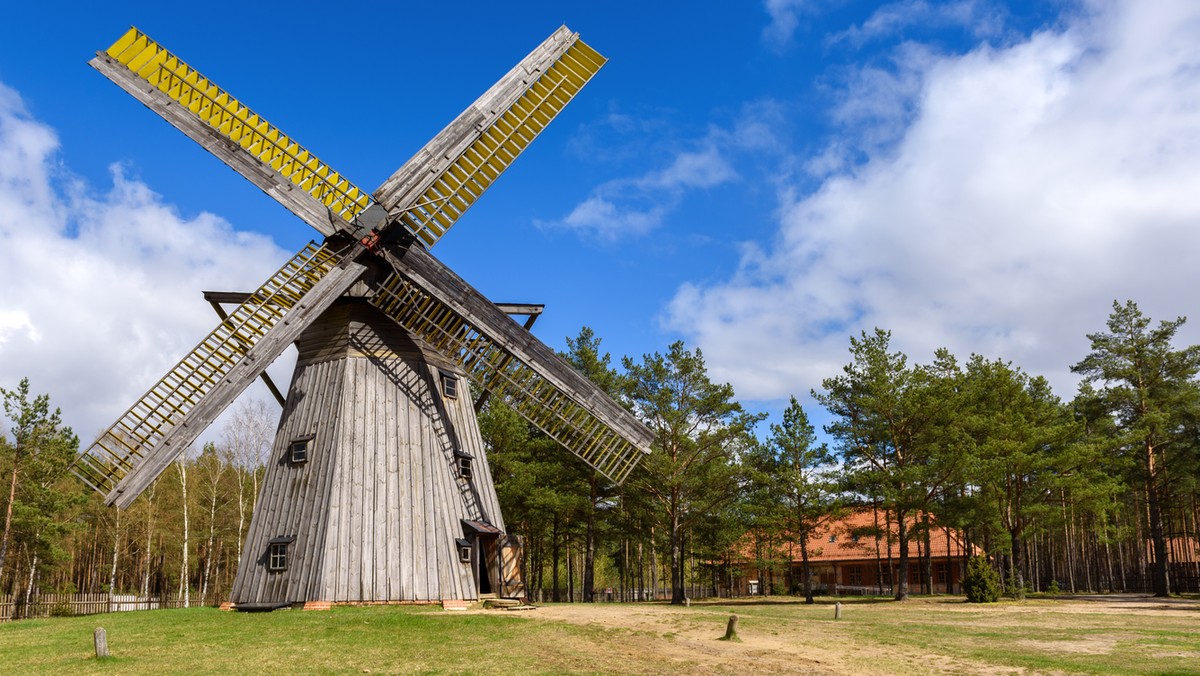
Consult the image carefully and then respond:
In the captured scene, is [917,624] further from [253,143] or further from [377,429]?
[253,143]

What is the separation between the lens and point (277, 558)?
68.3 feet

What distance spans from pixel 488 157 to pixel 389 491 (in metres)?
9.84

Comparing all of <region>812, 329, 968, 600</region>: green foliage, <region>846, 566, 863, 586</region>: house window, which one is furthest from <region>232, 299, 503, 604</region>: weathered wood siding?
<region>846, 566, 863, 586</region>: house window

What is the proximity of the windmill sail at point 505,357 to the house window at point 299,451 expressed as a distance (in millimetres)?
4168

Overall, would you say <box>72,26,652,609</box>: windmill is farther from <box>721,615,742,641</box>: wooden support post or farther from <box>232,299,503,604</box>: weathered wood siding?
<box>721,615,742,641</box>: wooden support post

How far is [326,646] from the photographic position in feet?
48.8

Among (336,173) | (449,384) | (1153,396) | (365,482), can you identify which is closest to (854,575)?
(1153,396)

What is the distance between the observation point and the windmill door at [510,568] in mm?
23703

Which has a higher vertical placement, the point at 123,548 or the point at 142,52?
the point at 142,52

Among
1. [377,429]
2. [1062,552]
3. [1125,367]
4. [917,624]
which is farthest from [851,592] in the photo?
[377,429]

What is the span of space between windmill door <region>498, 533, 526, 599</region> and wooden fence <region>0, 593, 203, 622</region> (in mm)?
18490

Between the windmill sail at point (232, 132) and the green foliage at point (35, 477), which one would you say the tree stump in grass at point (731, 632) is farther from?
the green foliage at point (35, 477)

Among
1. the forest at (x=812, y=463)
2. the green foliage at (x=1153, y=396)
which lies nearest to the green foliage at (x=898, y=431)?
the forest at (x=812, y=463)

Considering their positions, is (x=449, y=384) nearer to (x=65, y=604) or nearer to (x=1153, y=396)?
(x=65, y=604)
